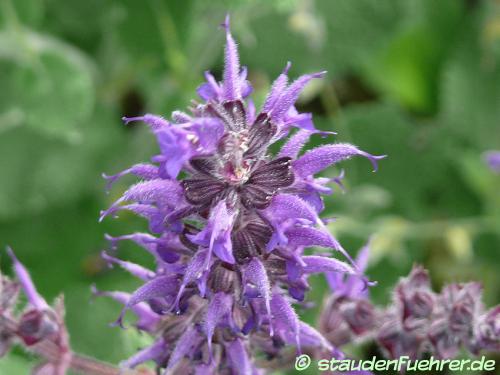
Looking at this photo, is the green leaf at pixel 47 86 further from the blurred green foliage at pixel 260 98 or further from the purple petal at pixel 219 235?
the purple petal at pixel 219 235

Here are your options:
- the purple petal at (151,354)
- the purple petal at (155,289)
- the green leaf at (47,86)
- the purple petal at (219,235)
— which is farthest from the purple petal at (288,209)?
the green leaf at (47,86)

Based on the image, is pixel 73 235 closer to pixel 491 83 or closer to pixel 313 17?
pixel 313 17

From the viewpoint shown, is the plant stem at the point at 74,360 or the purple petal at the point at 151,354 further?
the plant stem at the point at 74,360

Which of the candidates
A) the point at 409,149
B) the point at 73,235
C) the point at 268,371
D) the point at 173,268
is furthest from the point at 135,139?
the point at 173,268

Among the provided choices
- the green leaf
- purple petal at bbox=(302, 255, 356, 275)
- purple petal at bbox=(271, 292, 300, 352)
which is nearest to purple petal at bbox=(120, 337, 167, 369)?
purple petal at bbox=(271, 292, 300, 352)

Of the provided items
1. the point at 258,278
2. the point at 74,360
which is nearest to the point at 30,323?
the point at 74,360

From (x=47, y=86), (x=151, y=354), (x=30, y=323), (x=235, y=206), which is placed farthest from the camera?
(x=47, y=86)

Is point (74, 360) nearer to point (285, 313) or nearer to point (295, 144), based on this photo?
point (285, 313)
